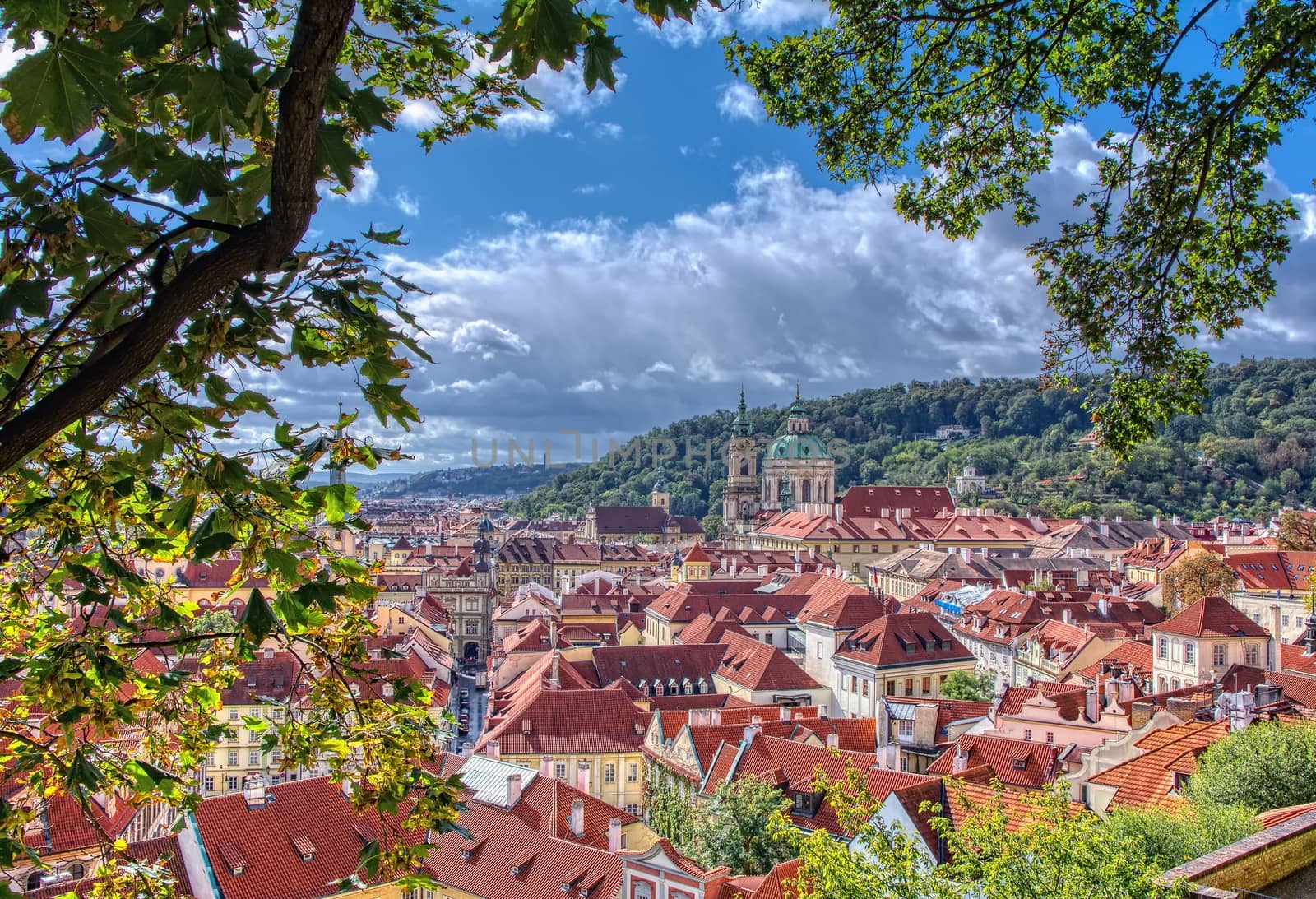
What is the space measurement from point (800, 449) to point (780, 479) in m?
4.79

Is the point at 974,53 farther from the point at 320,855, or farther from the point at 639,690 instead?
the point at 639,690

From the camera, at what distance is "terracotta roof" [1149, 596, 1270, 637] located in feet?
133

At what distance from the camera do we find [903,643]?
4416 centimetres

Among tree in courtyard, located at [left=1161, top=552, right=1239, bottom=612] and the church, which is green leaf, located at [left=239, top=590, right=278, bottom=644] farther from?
the church

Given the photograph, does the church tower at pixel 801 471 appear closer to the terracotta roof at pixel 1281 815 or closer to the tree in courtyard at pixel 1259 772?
the tree in courtyard at pixel 1259 772

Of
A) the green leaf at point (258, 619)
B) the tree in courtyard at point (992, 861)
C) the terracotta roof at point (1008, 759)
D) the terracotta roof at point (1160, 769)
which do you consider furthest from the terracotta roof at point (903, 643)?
the green leaf at point (258, 619)

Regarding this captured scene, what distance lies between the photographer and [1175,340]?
7.59 metres

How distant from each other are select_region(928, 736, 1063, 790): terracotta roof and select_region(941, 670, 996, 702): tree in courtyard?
1516cm

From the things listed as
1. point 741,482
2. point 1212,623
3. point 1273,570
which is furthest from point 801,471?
point 1212,623

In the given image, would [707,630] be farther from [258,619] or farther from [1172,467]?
[1172,467]

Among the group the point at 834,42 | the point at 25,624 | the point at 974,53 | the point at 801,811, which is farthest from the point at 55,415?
the point at 801,811

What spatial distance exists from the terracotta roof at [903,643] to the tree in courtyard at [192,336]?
135 feet

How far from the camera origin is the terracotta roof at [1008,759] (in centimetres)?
2605

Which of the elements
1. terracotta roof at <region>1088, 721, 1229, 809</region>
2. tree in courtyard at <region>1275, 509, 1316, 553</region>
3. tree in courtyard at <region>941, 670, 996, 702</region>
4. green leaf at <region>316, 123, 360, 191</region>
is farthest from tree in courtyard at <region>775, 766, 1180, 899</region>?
tree in courtyard at <region>1275, 509, 1316, 553</region>
